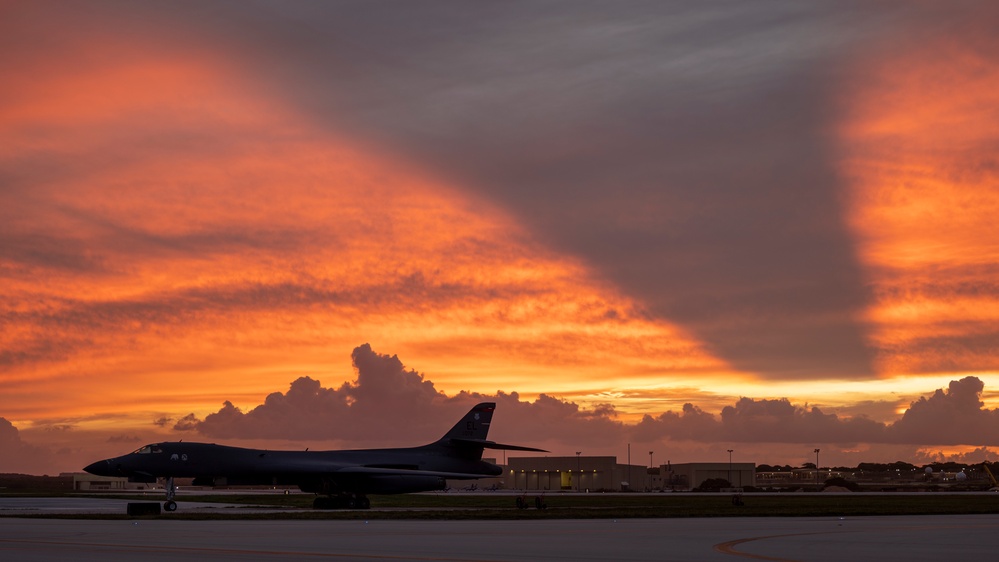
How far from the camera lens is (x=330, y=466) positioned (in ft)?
232

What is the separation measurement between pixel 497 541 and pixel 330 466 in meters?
41.6

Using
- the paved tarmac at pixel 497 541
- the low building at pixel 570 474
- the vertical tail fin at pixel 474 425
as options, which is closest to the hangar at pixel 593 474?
the low building at pixel 570 474

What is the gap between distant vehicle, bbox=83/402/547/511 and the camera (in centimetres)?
6575

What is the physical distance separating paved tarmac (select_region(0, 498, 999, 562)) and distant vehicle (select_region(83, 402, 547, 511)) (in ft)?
69.8

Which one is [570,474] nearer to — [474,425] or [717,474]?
[717,474]

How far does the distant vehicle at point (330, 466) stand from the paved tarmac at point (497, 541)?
838 inches

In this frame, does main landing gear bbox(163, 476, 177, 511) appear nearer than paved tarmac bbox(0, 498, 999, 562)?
No

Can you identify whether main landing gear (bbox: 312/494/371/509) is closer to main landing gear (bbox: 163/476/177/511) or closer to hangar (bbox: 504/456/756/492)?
main landing gear (bbox: 163/476/177/511)

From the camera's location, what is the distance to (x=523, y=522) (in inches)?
1779

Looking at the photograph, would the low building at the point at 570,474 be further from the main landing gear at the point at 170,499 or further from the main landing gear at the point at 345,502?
the main landing gear at the point at 170,499

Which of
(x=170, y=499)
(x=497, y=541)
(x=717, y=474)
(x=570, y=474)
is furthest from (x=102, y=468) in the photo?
(x=717, y=474)

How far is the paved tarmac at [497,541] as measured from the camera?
25969 millimetres

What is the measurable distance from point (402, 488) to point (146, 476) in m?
16.6

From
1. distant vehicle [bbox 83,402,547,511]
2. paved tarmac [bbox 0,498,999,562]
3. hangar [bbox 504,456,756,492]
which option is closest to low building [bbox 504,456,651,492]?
hangar [bbox 504,456,756,492]
